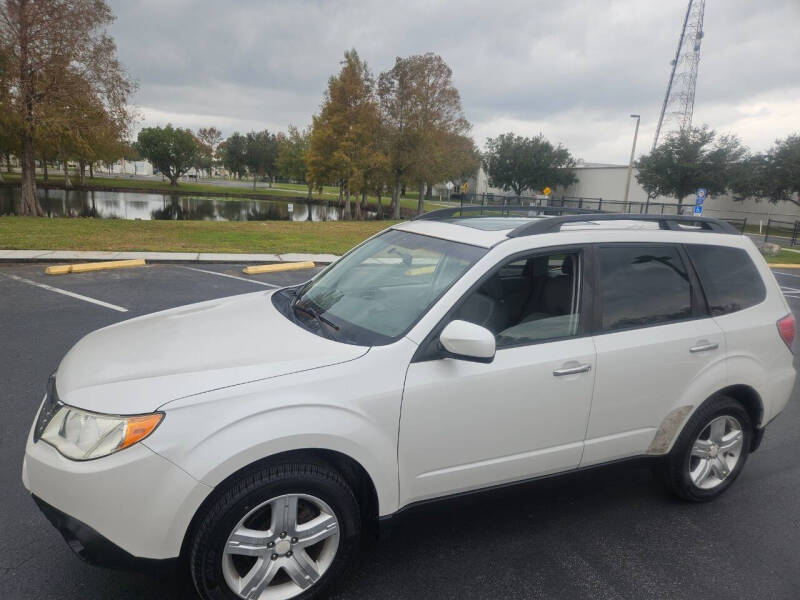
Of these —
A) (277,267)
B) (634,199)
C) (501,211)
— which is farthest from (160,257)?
(634,199)

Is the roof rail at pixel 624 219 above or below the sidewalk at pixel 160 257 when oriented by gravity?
above

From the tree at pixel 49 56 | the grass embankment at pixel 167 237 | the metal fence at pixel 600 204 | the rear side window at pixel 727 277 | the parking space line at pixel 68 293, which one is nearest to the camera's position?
the rear side window at pixel 727 277

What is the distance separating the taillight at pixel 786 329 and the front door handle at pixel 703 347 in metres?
0.68

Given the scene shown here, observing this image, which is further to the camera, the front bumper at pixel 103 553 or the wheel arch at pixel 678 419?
the wheel arch at pixel 678 419

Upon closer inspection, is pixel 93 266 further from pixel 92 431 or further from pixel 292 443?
pixel 292 443

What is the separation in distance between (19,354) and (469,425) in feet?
16.9

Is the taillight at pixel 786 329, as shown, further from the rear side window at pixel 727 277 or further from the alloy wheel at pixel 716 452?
the alloy wheel at pixel 716 452

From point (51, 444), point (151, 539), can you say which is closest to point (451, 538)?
point (151, 539)

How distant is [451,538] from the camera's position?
10.1 feet

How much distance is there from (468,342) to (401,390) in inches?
14.8

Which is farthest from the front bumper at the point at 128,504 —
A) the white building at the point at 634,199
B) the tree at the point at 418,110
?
the tree at the point at 418,110

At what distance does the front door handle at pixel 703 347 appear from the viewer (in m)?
3.26

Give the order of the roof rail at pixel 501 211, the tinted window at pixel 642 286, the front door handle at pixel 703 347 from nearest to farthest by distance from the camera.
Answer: the tinted window at pixel 642 286 < the front door handle at pixel 703 347 < the roof rail at pixel 501 211

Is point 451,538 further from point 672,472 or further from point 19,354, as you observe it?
point 19,354
